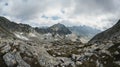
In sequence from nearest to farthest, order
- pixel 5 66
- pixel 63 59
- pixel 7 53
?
1. pixel 5 66
2. pixel 7 53
3. pixel 63 59

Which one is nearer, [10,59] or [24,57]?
[10,59]

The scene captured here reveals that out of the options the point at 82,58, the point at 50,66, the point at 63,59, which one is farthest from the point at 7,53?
the point at 82,58

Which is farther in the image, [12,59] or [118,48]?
[118,48]

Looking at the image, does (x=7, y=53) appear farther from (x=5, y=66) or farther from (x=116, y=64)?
(x=116, y=64)

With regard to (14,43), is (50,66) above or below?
below

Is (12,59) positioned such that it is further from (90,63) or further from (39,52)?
(90,63)

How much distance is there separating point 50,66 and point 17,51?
8.72 m

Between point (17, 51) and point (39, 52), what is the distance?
5.88m

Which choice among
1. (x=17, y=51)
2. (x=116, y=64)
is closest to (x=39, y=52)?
(x=17, y=51)

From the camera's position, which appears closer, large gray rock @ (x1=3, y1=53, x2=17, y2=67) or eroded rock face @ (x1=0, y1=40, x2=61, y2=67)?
large gray rock @ (x1=3, y1=53, x2=17, y2=67)

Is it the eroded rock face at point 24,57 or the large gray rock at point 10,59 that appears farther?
the eroded rock face at point 24,57

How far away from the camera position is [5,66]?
45094 millimetres

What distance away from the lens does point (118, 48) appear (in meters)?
54.1

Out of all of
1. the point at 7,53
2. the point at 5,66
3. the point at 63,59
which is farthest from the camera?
the point at 63,59
